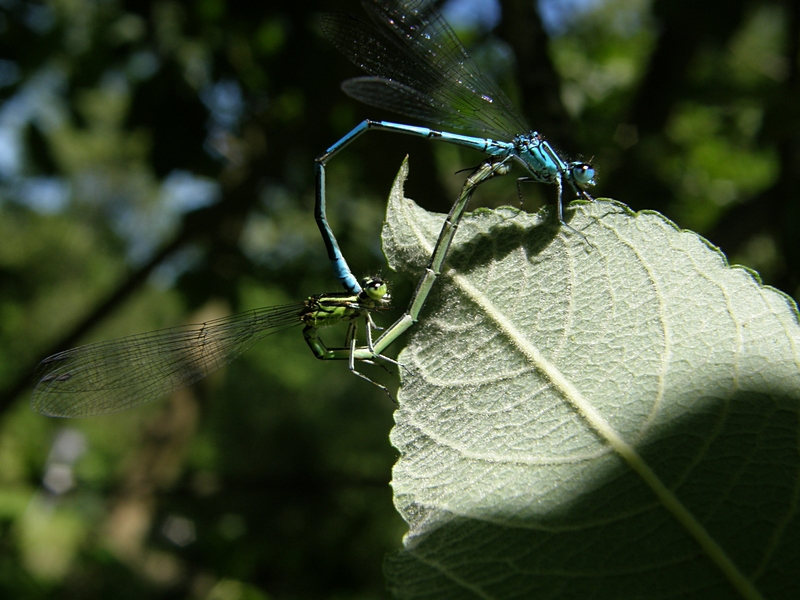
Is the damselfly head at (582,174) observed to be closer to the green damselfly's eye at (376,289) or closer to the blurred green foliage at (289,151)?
the blurred green foliage at (289,151)

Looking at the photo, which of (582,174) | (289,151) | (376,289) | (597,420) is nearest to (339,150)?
(376,289)

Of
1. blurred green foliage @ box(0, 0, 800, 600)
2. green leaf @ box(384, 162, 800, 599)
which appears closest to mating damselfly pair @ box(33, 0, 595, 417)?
blurred green foliage @ box(0, 0, 800, 600)

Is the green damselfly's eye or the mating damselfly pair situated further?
the green damselfly's eye

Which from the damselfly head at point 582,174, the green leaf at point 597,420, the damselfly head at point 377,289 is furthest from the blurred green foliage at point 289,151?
the green leaf at point 597,420

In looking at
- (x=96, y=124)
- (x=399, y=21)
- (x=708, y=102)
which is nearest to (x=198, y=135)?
(x=399, y=21)

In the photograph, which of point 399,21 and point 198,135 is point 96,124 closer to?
point 198,135

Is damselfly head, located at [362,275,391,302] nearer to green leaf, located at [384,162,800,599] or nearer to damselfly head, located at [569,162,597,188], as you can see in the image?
damselfly head, located at [569,162,597,188]
